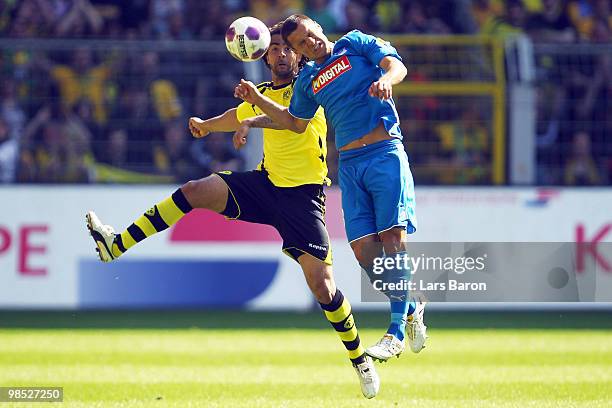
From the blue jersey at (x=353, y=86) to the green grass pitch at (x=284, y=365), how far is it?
198 cm

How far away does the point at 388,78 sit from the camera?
7.52 metres

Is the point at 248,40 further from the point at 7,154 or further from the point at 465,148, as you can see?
the point at 465,148

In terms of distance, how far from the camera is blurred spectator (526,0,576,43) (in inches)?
681

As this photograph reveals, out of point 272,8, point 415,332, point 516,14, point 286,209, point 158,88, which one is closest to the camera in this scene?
point 415,332

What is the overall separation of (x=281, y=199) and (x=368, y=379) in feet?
4.89

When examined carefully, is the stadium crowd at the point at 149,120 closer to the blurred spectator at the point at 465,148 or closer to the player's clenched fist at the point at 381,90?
the blurred spectator at the point at 465,148

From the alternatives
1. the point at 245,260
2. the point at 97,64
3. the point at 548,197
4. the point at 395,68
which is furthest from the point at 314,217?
the point at 97,64

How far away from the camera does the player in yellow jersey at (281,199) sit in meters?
8.38

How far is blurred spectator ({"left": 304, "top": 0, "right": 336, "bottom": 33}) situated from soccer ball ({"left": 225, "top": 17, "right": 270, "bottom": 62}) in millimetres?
8916

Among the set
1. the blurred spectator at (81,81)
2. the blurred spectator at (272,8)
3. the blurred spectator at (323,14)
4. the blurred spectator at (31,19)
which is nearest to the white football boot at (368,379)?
the blurred spectator at (81,81)

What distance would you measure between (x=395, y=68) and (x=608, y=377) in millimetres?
3519

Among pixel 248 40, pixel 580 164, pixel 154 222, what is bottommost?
pixel 580 164

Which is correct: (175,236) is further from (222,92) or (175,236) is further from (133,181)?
(222,92)

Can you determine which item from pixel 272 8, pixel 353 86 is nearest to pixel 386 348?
pixel 353 86
